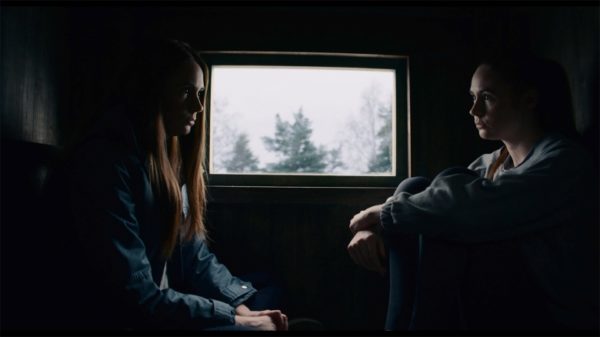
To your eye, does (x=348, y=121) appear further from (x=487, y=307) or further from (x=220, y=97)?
(x=487, y=307)

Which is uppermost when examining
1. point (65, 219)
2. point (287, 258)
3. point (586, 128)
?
point (586, 128)

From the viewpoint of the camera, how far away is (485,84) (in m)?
1.48

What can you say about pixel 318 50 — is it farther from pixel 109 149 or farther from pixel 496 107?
pixel 109 149

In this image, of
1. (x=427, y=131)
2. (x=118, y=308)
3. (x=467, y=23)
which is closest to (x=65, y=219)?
(x=118, y=308)

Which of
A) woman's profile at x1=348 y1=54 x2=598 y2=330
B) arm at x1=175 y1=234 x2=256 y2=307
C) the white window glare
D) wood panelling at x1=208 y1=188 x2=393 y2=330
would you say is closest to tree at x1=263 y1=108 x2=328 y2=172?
the white window glare

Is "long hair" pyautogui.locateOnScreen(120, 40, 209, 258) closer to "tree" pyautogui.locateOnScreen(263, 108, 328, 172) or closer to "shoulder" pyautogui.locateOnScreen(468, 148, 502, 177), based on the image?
"tree" pyautogui.locateOnScreen(263, 108, 328, 172)

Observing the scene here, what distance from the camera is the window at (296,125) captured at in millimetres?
2262

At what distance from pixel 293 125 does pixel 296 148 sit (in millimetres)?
128

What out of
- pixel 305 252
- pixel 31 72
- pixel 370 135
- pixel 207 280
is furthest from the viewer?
pixel 370 135

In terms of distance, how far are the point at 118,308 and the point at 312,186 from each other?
130 centimetres

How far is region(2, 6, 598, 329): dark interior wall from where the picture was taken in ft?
6.97

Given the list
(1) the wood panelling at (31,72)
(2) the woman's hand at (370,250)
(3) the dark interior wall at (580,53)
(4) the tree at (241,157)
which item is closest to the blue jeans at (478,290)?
(2) the woman's hand at (370,250)

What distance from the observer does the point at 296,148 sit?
7.45ft

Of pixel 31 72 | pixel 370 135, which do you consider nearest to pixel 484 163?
pixel 370 135
